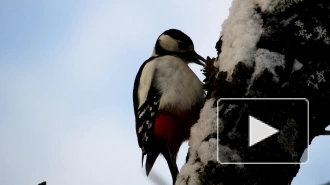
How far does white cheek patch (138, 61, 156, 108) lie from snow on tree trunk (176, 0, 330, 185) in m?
1.45

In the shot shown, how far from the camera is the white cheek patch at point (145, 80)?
9.75 ft

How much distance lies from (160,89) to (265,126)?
1626 mm

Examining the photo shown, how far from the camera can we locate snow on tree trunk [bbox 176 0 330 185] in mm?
1342

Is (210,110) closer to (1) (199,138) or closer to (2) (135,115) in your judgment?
(1) (199,138)

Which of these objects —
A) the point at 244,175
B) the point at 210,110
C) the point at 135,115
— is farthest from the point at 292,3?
the point at 135,115

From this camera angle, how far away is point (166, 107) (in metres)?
2.86

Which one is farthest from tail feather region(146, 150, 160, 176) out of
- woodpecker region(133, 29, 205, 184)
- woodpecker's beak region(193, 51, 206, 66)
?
woodpecker's beak region(193, 51, 206, 66)

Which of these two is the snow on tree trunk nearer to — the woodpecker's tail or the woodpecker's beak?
the woodpecker's tail

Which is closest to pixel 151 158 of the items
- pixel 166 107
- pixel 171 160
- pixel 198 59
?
pixel 171 160

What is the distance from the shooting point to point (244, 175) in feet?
4.26
